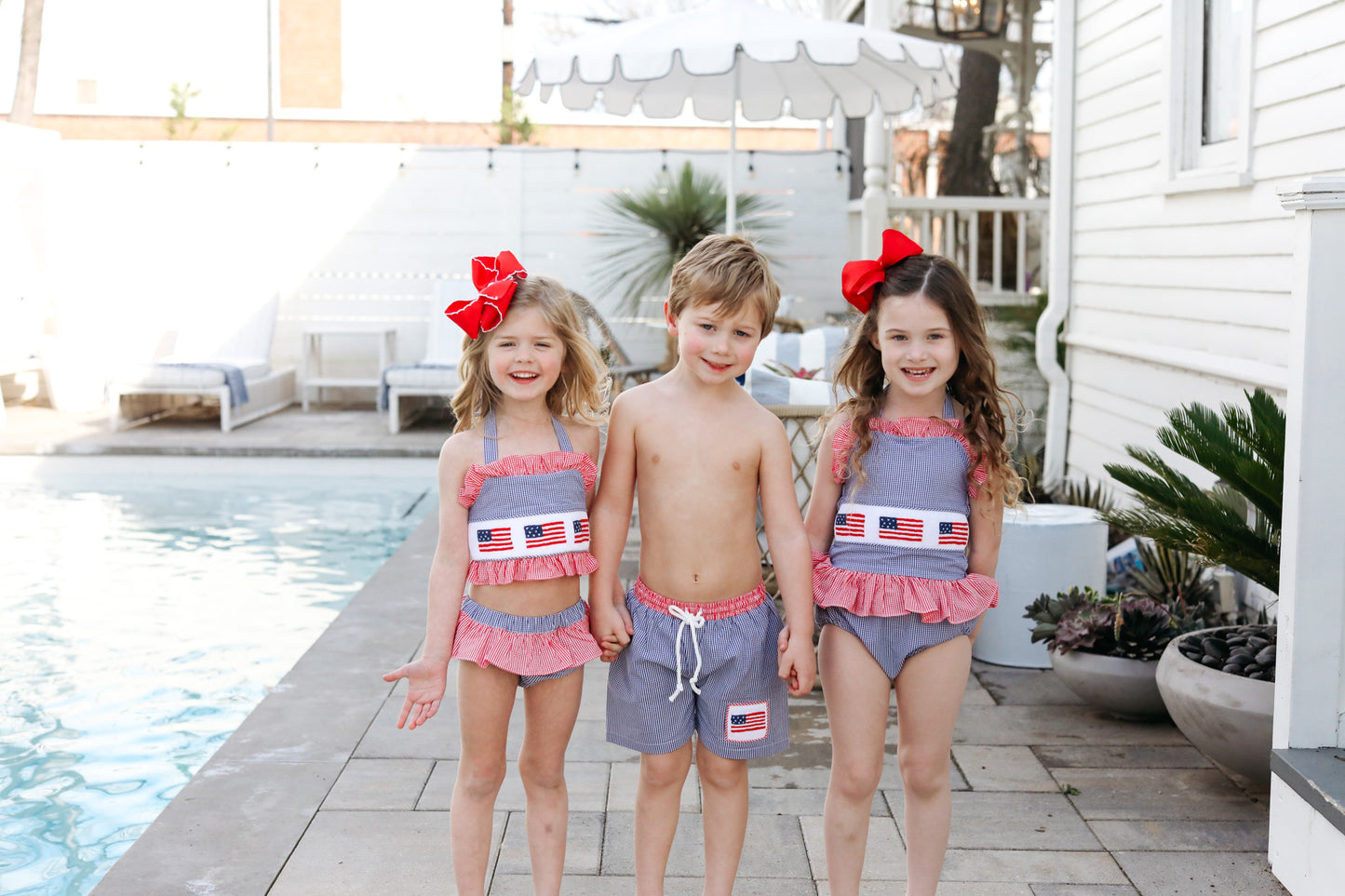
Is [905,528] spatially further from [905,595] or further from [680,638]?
[680,638]

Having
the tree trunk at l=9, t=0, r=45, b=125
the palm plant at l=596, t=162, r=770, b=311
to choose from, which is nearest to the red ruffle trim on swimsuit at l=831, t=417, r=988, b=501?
the palm plant at l=596, t=162, r=770, b=311

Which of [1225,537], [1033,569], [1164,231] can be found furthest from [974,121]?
[1225,537]

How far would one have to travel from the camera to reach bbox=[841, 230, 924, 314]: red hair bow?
6.80ft

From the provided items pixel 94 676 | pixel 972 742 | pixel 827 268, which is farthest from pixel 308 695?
pixel 827 268

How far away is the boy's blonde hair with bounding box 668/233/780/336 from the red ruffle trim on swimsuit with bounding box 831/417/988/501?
0.24 meters

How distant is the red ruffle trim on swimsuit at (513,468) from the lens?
2.01m

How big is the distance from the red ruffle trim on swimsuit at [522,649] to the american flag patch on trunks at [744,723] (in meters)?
0.24

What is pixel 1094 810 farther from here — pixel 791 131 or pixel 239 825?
pixel 791 131

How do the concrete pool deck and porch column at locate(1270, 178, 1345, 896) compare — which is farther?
the concrete pool deck

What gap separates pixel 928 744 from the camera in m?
2.05

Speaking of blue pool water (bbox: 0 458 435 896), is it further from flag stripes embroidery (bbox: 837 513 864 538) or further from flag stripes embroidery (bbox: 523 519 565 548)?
flag stripes embroidery (bbox: 837 513 864 538)

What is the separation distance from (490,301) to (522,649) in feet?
1.82

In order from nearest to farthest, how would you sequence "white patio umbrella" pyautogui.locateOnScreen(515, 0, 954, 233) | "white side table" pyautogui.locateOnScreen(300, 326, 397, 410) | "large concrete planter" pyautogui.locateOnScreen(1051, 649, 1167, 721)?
1. "large concrete planter" pyautogui.locateOnScreen(1051, 649, 1167, 721)
2. "white patio umbrella" pyautogui.locateOnScreen(515, 0, 954, 233)
3. "white side table" pyautogui.locateOnScreen(300, 326, 397, 410)

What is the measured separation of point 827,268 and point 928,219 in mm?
1825
